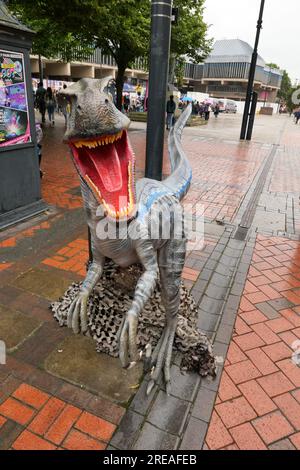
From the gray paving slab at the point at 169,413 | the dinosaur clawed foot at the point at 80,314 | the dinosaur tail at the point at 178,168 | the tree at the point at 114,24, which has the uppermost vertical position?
the tree at the point at 114,24

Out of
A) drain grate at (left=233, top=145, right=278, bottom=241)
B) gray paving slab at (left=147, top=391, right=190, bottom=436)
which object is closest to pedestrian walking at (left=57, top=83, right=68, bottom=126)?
gray paving slab at (left=147, top=391, right=190, bottom=436)

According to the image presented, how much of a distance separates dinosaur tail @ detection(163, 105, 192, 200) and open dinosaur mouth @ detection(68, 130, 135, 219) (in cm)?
81

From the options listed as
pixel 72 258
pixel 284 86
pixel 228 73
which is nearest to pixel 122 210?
pixel 72 258

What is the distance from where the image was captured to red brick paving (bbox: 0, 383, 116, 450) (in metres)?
1.99

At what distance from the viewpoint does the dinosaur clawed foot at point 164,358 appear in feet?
7.97

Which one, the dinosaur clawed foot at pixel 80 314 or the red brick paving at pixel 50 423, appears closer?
the red brick paving at pixel 50 423

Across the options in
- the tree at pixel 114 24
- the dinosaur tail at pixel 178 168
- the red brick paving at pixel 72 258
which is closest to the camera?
the dinosaur tail at pixel 178 168

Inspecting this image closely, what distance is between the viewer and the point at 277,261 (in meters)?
4.48

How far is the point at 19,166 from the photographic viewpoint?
506 cm

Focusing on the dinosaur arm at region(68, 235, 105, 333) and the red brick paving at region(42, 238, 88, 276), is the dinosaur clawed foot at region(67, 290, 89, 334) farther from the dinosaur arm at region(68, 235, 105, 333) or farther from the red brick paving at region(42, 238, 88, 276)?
the red brick paving at region(42, 238, 88, 276)

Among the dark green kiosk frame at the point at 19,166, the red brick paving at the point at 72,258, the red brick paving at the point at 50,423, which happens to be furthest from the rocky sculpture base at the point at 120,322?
the dark green kiosk frame at the point at 19,166

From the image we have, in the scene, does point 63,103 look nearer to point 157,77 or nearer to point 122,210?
point 122,210

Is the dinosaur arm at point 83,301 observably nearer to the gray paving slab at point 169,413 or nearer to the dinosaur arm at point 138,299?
the dinosaur arm at point 138,299
